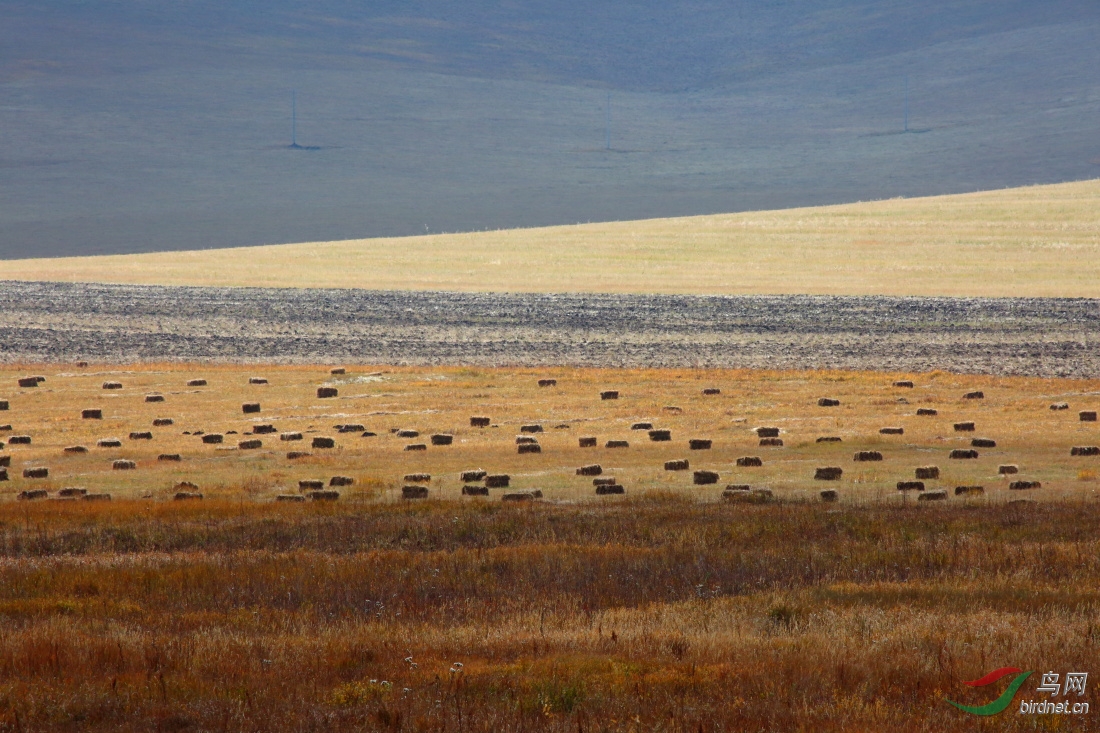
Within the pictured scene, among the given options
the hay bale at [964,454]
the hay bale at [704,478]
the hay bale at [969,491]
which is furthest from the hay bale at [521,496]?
the hay bale at [964,454]

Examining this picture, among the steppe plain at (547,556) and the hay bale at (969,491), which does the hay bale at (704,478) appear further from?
the hay bale at (969,491)

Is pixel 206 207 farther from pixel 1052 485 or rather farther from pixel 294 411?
pixel 1052 485

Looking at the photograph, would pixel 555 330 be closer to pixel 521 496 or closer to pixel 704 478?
pixel 704 478

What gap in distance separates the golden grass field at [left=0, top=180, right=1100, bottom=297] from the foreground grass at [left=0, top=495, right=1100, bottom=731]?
54822 millimetres

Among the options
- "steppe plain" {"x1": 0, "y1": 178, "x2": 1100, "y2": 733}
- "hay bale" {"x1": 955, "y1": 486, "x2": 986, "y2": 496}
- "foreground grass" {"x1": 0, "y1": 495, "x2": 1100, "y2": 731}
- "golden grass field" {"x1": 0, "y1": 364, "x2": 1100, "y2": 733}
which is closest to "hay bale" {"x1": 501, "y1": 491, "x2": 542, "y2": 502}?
"golden grass field" {"x1": 0, "y1": 364, "x2": 1100, "y2": 733}

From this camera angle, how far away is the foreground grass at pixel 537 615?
32.0ft

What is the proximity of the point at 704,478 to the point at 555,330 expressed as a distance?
Answer: 35.4 metres

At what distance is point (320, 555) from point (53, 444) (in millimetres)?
17406

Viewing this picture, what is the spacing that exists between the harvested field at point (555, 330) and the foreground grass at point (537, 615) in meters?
25.0

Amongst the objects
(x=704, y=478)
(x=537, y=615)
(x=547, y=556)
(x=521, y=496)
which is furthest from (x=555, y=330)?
(x=537, y=615)

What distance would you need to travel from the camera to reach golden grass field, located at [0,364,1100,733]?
988 centimetres

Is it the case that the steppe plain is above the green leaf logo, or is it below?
below

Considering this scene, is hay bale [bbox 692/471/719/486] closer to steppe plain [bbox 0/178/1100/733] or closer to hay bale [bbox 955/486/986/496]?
steppe plain [bbox 0/178/1100/733]

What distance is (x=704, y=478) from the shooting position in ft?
78.9
